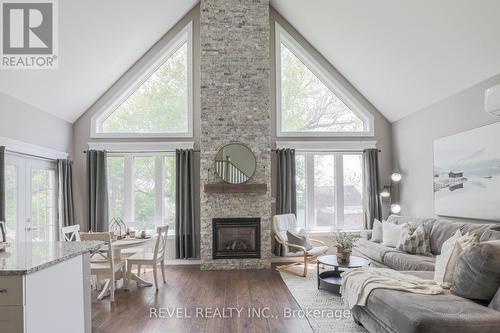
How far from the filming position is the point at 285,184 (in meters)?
6.50

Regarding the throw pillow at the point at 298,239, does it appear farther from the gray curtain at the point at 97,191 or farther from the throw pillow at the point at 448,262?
the gray curtain at the point at 97,191

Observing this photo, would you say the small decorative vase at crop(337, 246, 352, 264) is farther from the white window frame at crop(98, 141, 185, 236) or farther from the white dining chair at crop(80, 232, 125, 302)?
the white window frame at crop(98, 141, 185, 236)

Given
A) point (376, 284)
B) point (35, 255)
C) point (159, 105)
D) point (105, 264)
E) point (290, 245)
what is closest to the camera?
point (35, 255)

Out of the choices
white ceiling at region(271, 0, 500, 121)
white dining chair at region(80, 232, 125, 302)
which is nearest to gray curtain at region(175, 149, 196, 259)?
white dining chair at region(80, 232, 125, 302)

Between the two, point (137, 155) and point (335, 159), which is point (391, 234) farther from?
point (137, 155)

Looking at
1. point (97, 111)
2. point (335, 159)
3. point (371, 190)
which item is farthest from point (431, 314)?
point (97, 111)

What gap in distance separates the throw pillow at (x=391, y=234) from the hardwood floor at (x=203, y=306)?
5.68ft

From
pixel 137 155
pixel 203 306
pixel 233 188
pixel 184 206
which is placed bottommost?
pixel 203 306

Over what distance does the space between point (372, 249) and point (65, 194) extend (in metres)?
5.18

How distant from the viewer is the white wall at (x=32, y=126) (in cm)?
466

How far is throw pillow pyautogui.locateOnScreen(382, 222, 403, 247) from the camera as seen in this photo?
5219mm

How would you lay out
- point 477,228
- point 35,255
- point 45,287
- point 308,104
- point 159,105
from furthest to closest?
point 308,104, point 159,105, point 477,228, point 35,255, point 45,287

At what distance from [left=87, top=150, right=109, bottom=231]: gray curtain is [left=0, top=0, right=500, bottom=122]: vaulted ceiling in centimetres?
92

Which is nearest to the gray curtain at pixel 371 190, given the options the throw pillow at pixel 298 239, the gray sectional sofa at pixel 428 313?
the throw pillow at pixel 298 239
